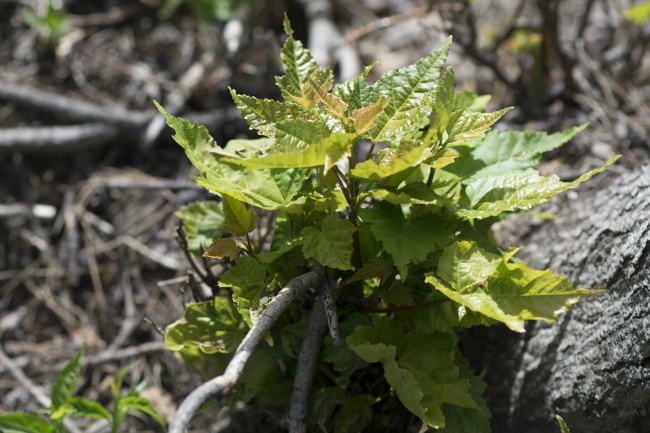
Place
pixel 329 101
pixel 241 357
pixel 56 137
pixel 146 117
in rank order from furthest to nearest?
pixel 146 117
pixel 56 137
pixel 329 101
pixel 241 357

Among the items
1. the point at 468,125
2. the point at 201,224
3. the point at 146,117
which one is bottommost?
the point at 146,117

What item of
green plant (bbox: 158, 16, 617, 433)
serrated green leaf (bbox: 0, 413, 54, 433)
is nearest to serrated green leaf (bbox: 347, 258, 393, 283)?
green plant (bbox: 158, 16, 617, 433)

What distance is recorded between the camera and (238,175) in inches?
54.7

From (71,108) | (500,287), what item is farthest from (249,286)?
(71,108)

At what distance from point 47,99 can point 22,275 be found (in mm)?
963

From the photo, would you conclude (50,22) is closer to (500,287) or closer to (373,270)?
(373,270)

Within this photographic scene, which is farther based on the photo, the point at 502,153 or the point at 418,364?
the point at 502,153

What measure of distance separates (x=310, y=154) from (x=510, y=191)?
0.50m

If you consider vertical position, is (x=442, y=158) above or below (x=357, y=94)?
below

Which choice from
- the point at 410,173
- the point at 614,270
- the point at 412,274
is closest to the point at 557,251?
the point at 614,270

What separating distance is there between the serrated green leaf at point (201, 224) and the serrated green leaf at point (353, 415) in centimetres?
60

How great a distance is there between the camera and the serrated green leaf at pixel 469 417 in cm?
148

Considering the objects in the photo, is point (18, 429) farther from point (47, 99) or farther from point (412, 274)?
point (47, 99)

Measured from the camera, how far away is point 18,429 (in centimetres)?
172
